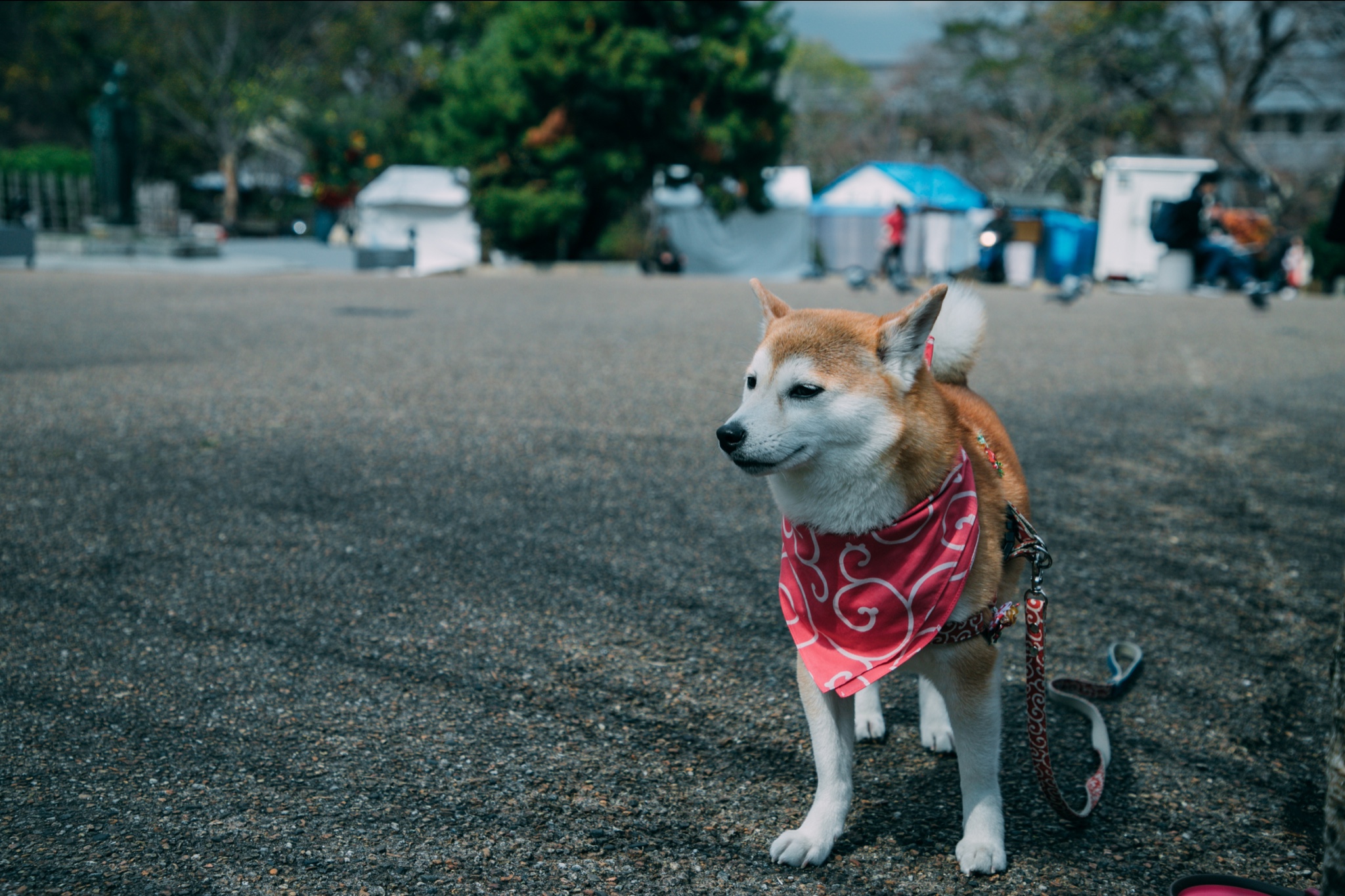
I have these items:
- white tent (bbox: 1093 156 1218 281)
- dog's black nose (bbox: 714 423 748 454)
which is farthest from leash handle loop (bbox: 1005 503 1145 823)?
white tent (bbox: 1093 156 1218 281)

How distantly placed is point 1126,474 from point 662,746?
13.9 feet

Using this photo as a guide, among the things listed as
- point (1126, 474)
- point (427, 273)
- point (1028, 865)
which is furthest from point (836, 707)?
point (427, 273)

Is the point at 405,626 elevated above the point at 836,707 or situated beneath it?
situated beneath

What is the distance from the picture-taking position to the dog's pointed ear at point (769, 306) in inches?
101

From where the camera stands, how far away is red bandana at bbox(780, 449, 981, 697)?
7.26ft

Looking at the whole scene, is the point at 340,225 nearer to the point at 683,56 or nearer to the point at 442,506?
the point at 683,56

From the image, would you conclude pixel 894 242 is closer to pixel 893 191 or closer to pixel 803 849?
pixel 893 191

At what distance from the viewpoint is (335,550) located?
14.5 ft

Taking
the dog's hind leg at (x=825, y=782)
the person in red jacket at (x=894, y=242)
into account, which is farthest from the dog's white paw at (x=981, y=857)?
the person in red jacket at (x=894, y=242)

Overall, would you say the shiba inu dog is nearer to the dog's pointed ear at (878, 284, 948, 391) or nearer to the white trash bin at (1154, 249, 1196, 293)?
the dog's pointed ear at (878, 284, 948, 391)

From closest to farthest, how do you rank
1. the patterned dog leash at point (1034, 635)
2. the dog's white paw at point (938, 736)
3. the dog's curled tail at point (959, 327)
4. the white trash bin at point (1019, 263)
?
the patterned dog leash at point (1034, 635) < the dog's curled tail at point (959, 327) < the dog's white paw at point (938, 736) < the white trash bin at point (1019, 263)

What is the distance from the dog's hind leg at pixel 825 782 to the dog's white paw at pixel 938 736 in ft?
2.02

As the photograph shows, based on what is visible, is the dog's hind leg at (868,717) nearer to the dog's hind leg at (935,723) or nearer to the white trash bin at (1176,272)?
the dog's hind leg at (935,723)

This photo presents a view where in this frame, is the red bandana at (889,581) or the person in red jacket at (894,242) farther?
the person in red jacket at (894,242)
